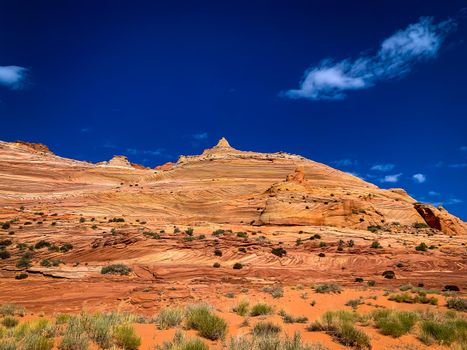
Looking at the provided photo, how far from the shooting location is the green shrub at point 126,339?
7.87 m

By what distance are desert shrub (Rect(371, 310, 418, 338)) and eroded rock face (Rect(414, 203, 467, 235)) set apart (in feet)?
171

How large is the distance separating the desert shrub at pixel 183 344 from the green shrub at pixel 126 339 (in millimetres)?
A: 529

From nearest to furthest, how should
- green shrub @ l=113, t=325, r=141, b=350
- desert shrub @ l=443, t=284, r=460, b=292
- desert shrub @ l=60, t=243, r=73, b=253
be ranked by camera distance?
green shrub @ l=113, t=325, r=141, b=350 → desert shrub @ l=443, t=284, r=460, b=292 → desert shrub @ l=60, t=243, r=73, b=253

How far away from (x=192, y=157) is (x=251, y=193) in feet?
101

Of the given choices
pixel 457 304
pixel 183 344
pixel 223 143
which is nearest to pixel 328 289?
pixel 457 304

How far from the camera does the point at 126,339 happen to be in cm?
791

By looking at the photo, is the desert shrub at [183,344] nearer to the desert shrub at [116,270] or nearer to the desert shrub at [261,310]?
the desert shrub at [261,310]

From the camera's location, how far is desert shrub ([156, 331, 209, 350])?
7.16 m

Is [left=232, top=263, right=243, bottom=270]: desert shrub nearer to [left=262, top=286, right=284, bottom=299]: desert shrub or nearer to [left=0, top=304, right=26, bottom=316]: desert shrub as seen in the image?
[left=262, top=286, right=284, bottom=299]: desert shrub

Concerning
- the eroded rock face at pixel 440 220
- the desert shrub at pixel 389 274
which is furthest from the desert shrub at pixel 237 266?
the eroded rock face at pixel 440 220

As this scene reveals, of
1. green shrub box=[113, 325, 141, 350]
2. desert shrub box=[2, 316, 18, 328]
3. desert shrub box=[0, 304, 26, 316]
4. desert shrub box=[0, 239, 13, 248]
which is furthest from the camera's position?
desert shrub box=[0, 239, 13, 248]

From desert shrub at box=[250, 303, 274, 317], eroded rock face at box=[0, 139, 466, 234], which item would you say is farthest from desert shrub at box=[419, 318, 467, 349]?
eroded rock face at box=[0, 139, 466, 234]

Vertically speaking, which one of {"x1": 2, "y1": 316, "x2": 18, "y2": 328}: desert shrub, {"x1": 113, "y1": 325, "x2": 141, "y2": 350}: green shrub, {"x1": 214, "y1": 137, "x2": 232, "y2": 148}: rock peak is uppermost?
{"x1": 214, "y1": 137, "x2": 232, "y2": 148}: rock peak

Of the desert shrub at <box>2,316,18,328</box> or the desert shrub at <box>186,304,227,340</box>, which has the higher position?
the desert shrub at <box>186,304,227,340</box>
